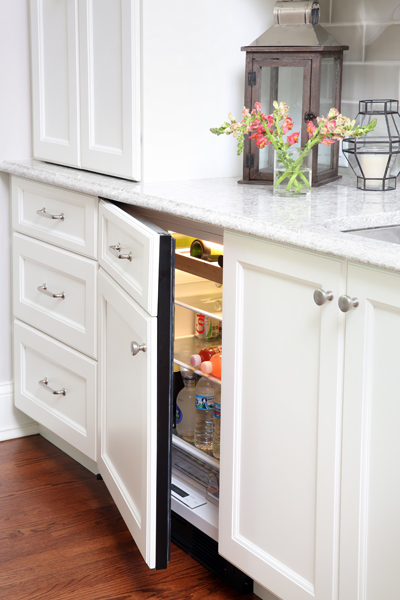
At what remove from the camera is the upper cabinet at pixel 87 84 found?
1.84 meters

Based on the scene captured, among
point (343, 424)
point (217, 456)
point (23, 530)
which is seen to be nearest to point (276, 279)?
point (343, 424)

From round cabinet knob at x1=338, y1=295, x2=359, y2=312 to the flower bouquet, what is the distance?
52 centimetres

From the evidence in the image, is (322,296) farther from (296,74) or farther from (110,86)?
(110,86)

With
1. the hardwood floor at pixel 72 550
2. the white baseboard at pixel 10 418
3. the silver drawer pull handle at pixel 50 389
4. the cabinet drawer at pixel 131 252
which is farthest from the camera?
the white baseboard at pixel 10 418

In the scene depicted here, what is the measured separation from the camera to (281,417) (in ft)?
4.49

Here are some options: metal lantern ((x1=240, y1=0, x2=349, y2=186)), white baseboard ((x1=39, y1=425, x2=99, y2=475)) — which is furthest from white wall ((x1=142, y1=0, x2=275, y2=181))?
white baseboard ((x1=39, y1=425, x2=99, y2=475))

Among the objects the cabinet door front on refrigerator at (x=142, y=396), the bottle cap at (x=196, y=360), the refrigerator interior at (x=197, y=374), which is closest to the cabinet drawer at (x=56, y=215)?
the cabinet door front on refrigerator at (x=142, y=396)

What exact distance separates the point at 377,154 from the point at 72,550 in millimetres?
1247

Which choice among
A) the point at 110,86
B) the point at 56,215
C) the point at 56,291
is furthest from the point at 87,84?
the point at 56,291

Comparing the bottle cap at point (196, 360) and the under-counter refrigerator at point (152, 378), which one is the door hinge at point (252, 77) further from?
the bottle cap at point (196, 360)

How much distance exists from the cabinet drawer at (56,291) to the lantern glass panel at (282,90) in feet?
1.90

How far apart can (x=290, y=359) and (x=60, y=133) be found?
4.00ft

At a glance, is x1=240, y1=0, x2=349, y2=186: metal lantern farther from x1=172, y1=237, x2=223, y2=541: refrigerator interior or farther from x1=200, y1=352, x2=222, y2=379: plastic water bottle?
x1=200, y1=352, x2=222, y2=379: plastic water bottle

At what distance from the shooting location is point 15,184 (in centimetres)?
227
